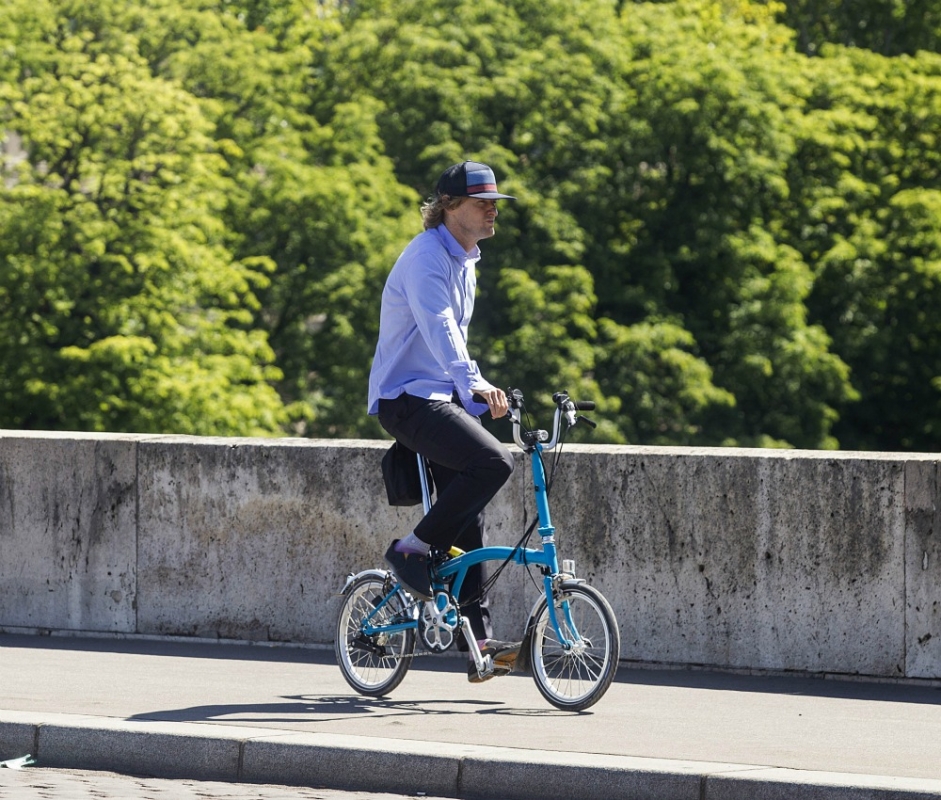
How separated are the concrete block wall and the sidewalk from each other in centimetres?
24

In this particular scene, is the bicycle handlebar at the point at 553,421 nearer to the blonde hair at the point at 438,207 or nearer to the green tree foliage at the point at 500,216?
the blonde hair at the point at 438,207

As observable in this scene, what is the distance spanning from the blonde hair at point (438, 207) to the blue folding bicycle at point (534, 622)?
0.68 meters

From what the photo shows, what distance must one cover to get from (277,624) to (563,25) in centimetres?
2713

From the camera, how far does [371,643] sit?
20.6 feet

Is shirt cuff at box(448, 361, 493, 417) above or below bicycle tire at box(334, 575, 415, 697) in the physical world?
above

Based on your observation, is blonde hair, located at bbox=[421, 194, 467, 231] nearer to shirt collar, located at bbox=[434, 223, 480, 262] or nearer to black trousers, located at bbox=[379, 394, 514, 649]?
shirt collar, located at bbox=[434, 223, 480, 262]

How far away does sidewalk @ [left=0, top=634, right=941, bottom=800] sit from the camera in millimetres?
4793

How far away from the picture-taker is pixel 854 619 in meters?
6.67

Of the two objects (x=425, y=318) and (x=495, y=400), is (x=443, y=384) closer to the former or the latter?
(x=425, y=318)

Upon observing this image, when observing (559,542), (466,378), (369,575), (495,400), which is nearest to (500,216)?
(559,542)

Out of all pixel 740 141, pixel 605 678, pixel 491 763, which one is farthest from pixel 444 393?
pixel 740 141

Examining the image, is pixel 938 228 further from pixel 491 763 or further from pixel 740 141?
pixel 491 763

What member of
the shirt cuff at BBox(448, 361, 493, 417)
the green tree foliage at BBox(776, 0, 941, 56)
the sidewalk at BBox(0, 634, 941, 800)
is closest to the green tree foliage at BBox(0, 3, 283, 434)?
the green tree foliage at BBox(776, 0, 941, 56)

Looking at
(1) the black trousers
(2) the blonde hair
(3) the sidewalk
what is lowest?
(3) the sidewalk
